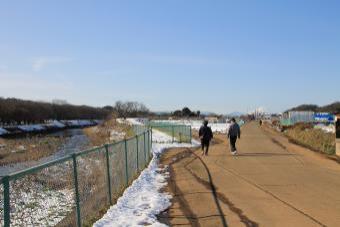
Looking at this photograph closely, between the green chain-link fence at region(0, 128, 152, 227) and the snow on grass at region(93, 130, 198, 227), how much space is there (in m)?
0.27

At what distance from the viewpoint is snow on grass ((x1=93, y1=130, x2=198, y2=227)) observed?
33.1 feet

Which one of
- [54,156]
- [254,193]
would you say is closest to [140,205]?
[254,193]

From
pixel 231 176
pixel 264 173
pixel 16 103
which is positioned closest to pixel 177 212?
pixel 231 176

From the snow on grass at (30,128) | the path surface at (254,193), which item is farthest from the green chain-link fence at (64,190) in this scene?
the snow on grass at (30,128)

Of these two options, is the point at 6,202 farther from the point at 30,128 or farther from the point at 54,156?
the point at 30,128

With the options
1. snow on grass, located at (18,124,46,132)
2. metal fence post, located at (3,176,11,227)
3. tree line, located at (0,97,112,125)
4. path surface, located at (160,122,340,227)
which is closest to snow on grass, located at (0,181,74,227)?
metal fence post, located at (3,176,11,227)

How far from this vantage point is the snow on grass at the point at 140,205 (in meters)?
10.1

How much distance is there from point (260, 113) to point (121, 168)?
160 metres

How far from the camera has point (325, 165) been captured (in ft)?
70.4

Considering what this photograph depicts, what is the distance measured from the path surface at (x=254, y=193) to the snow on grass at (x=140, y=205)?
0.99 feet

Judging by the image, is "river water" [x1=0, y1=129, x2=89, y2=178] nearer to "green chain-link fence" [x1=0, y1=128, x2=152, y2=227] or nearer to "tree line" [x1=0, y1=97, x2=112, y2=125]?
"green chain-link fence" [x1=0, y1=128, x2=152, y2=227]

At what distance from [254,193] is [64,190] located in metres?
5.92

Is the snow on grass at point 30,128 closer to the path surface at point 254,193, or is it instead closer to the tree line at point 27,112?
the tree line at point 27,112

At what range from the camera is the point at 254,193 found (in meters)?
13.6
